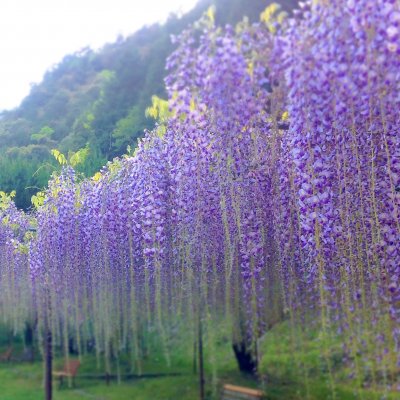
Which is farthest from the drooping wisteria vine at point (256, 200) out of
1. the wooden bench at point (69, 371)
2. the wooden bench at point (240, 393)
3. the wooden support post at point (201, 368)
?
the wooden bench at point (240, 393)

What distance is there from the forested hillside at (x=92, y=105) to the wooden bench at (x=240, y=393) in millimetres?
3126

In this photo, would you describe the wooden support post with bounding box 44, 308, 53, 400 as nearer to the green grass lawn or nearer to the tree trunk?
the tree trunk

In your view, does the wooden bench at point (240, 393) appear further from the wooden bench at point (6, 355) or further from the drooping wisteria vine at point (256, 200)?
the wooden bench at point (6, 355)

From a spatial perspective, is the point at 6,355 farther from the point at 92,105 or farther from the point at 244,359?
the point at 92,105

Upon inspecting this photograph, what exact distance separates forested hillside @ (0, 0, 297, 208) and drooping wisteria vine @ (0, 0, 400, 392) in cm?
30

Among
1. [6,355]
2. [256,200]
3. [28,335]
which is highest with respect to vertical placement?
[256,200]

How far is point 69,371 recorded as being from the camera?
675 cm

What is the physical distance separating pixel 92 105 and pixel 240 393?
12.3 ft

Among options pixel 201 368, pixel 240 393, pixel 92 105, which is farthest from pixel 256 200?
pixel 201 368

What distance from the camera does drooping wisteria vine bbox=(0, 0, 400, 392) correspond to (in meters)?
2.57

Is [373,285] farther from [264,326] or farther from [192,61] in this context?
[264,326]

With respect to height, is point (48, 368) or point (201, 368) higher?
point (48, 368)

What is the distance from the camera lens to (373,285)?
3.29 m

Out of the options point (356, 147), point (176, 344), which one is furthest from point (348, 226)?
point (176, 344)
